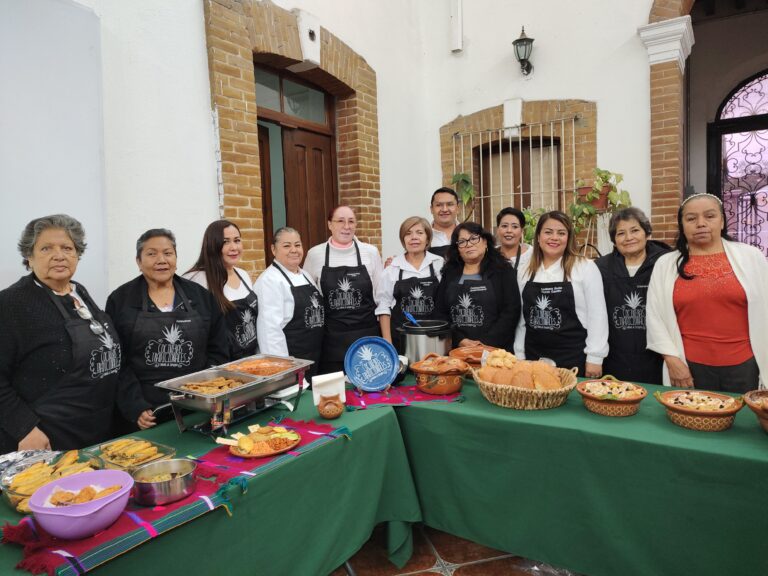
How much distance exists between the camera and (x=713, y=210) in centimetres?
266

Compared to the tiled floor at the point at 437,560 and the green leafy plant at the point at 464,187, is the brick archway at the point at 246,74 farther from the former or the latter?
the tiled floor at the point at 437,560

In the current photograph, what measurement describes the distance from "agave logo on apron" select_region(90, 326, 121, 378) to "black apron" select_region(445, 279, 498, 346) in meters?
1.85

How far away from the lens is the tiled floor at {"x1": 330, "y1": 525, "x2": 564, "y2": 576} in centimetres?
270

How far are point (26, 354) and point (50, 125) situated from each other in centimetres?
158

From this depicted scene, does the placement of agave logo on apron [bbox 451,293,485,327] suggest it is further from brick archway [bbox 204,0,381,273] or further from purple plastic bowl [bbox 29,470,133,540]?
purple plastic bowl [bbox 29,470,133,540]

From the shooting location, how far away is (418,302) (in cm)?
365

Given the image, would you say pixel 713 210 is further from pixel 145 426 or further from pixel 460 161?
pixel 460 161

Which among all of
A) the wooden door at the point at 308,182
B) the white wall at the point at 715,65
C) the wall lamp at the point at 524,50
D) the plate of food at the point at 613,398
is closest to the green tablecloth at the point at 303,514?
the plate of food at the point at 613,398

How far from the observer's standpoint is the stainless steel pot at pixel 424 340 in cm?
297

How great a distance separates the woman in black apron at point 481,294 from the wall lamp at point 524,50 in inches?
167

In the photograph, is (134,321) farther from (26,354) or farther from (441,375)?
(441,375)

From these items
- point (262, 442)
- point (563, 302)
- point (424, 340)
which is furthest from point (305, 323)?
point (563, 302)

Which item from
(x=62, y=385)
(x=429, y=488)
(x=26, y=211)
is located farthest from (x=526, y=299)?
(x=26, y=211)

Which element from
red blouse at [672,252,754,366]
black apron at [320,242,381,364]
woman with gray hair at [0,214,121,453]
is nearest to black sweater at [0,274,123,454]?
woman with gray hair at [0,214,121,453]
